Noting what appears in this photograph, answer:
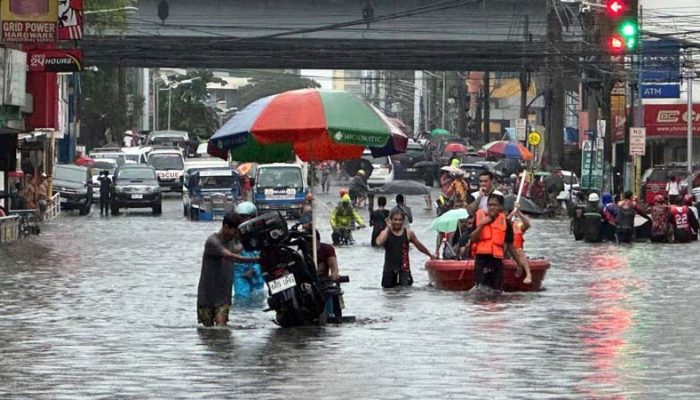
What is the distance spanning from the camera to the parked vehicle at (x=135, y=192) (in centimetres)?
5759

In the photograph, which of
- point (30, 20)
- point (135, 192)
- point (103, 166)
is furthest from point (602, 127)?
point (30, 20)

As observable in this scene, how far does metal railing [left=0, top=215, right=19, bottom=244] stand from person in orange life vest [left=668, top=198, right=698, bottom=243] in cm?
1442

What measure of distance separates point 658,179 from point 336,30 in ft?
51.4

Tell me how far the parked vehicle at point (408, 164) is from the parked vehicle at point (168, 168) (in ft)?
41.2

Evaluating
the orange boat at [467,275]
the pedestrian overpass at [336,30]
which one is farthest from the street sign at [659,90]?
the orange boat at [467,275]

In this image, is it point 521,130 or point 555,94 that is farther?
point 521,130

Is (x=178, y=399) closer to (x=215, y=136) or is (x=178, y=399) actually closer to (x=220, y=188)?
(x=215, y=136)

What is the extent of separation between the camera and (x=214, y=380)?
1451 cm

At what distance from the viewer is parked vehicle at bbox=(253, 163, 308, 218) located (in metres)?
54.2

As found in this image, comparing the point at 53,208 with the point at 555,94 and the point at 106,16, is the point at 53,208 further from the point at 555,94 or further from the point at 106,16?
the point at 555,94

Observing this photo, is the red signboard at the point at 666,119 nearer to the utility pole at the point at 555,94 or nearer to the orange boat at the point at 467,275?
the utility pole at the point at 555,94

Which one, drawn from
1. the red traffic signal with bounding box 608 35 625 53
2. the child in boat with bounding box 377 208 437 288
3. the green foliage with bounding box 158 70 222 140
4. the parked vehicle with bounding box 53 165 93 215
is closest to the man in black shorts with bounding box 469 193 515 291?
the child in boat with bounding box 377 208 437 288

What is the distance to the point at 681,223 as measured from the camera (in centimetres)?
4103

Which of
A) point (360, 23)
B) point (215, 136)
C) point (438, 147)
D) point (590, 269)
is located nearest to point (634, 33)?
→ point (590, 269)
